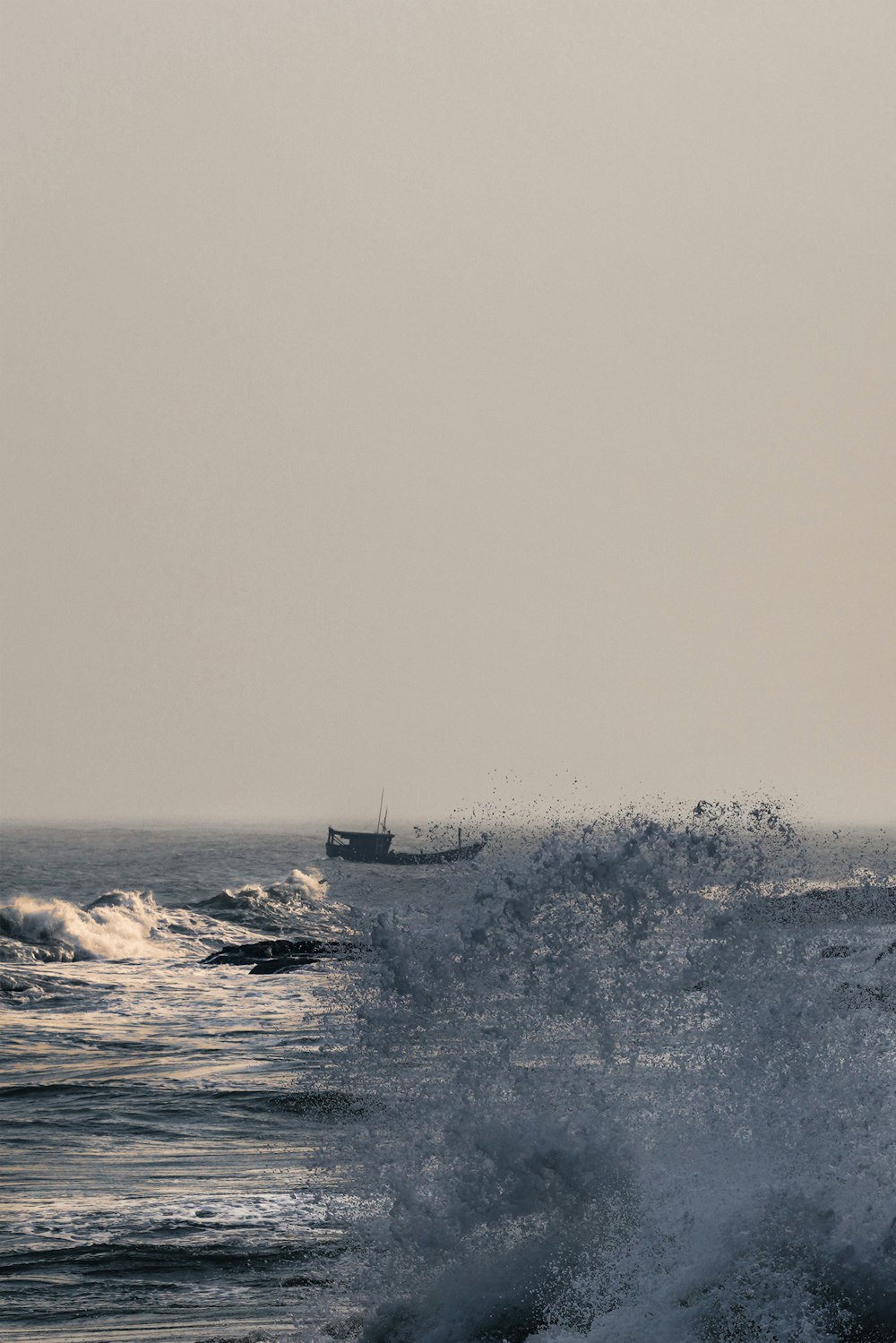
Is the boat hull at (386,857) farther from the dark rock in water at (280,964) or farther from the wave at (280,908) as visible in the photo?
the dark rock in water at (280,964)

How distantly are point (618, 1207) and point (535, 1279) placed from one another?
770 mm

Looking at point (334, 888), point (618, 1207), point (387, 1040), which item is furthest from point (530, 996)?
point (334, 888)

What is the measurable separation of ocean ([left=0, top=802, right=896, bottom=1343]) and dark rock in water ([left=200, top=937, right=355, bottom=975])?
21.4m

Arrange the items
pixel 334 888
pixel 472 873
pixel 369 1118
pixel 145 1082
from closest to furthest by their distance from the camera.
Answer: pixel 369 1118 → pixel 472 873 → pixel 145 1082 → pixel 334 888

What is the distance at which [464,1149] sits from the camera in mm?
11359

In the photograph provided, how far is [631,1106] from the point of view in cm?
1138

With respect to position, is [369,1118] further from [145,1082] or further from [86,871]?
[86,871]

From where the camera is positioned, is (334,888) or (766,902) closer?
(766,902)

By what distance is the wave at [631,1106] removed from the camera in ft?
33.2

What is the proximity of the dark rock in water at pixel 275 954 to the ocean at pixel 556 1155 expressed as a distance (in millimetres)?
21438

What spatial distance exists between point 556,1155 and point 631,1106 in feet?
2.24

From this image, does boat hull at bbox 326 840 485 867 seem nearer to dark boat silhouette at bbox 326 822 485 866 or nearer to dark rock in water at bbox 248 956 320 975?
dark boat silhouette at bbox 326 822 485 866

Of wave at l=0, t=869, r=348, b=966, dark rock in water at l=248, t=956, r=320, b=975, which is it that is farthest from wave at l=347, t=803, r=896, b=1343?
wave at l=0, t=869, r=348, b=966

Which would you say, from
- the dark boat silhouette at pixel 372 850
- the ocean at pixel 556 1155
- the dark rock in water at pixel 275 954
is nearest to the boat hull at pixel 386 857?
the dark boat silhouette at pixel 372 850
